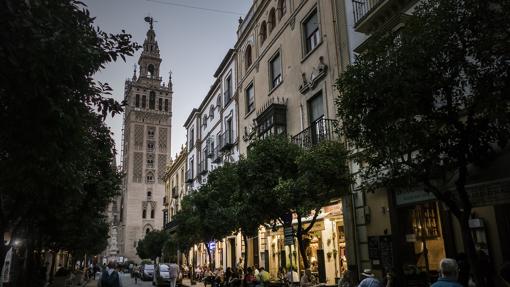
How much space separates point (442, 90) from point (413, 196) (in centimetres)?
476

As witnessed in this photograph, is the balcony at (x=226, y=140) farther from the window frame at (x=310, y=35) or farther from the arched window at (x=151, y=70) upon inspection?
the arched window at (x=151, y=70)

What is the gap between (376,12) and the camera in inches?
524

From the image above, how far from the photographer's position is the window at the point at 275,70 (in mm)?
21741

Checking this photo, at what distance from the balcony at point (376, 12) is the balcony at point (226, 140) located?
1519cm

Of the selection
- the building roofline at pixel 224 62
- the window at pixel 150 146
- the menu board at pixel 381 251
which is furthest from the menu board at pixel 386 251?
the window at pixel 150 146

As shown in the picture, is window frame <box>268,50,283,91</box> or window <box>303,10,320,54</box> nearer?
window <box>303,10,320,54</box>

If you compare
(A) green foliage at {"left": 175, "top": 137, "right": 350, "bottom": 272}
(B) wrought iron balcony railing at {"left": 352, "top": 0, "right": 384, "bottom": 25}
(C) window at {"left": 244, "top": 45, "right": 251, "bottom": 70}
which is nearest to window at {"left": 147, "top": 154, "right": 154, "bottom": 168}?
(C) window at {"left": 244, "top": 45, "right": 251, "bottom": 70}

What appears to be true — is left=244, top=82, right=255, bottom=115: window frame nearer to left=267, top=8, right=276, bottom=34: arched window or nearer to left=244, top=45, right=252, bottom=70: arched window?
left=244, top=45, right=252, bottom=70: arched window

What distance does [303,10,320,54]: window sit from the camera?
18.5 metres

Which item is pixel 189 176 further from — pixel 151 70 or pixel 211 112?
pixel 151 70

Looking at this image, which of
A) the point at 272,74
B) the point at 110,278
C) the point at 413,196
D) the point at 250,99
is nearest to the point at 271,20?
the point at 272,74

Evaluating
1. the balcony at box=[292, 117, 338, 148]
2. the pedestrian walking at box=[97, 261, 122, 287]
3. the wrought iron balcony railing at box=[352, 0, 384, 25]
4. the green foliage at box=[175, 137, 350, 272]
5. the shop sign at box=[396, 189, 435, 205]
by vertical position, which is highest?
the wrought iron balcony railing at box=[352, 0, 384, 25]

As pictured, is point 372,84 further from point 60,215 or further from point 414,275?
point 60,215

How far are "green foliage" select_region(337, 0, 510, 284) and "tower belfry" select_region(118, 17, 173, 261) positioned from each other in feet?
295
